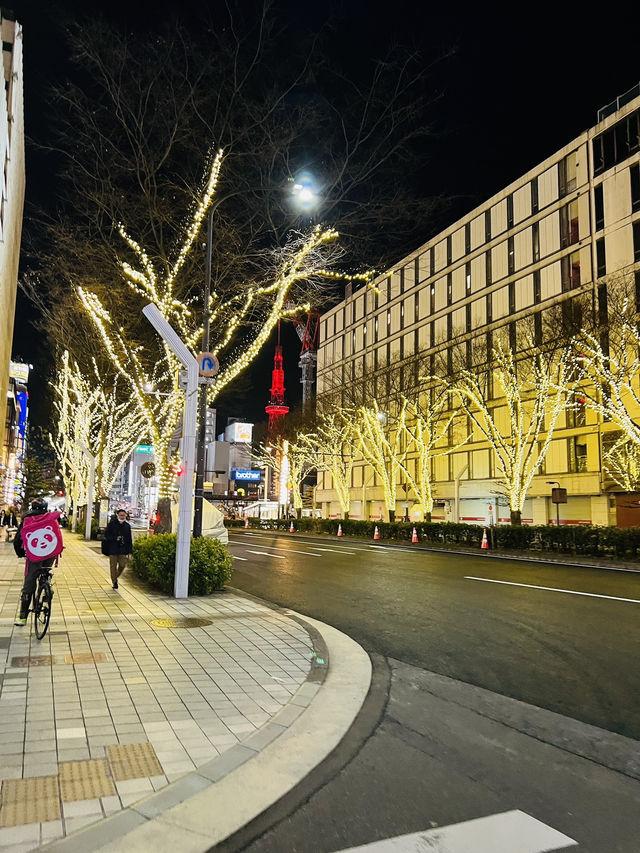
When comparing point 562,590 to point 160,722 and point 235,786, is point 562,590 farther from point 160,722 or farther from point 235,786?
point 235,786

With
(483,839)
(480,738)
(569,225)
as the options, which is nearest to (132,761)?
(483,839)

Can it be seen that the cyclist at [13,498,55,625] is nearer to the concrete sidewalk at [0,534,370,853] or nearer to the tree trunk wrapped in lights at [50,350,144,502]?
the concrete sidewalk at [0,534,370,853]

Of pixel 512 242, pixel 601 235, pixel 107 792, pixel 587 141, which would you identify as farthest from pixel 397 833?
pixel 512 242

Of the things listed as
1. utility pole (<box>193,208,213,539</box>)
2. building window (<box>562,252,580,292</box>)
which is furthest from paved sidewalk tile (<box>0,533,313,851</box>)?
building window (<box>562,252,580,292</box>)

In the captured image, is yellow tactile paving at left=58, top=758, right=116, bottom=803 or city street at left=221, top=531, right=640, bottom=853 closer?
city street at left=221, top=531, right=640, bottom=853

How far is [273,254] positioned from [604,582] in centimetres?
1080

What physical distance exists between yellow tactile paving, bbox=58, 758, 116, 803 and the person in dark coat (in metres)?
8.17

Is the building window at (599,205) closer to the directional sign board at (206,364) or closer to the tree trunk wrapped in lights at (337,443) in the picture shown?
the tree trunk wrapped in lights at (337,443)

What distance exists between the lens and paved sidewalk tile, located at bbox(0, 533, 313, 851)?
324 cm

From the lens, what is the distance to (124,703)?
4703mm

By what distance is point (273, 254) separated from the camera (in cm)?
1395

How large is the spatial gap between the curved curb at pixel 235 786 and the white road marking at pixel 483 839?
0.71 metres

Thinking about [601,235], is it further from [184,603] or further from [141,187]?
[184,603]

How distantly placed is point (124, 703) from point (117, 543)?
23.6 feet
